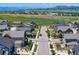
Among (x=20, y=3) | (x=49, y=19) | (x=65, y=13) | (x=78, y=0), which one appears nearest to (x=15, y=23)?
(x=20, y=3)

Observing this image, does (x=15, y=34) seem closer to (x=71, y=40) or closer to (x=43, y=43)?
(x=43, y=43)

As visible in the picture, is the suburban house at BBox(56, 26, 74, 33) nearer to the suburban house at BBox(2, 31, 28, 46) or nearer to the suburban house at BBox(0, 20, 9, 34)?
the suburban house at BBox(2, 31, 28, 46)

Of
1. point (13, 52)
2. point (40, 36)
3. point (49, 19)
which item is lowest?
point (13, 52)

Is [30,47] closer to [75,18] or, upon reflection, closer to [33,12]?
[33,12]

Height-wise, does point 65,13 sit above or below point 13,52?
above

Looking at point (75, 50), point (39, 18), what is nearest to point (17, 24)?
point (39, 18)
